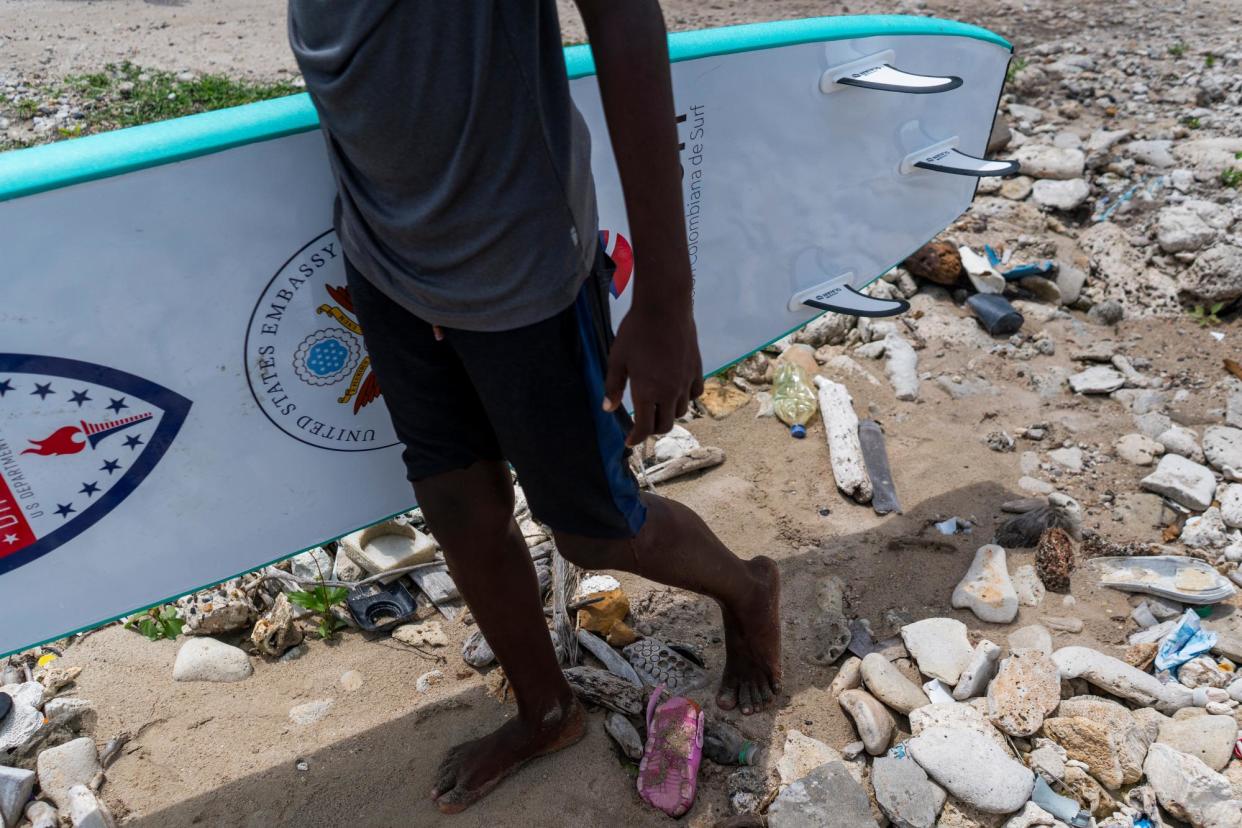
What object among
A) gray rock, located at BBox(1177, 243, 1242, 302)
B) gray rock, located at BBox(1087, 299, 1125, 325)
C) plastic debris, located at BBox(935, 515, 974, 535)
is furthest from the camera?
gray rock, located at BBox(1087, 299, 1125, 325)

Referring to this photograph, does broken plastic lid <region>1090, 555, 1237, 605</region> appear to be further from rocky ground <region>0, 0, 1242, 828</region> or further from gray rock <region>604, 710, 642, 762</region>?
gray rock <region>604, 710, 642, 762</region>

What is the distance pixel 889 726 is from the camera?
2.20 metres

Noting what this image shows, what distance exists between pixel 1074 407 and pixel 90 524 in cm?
301

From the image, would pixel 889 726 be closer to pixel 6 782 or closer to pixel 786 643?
pixel 786 643

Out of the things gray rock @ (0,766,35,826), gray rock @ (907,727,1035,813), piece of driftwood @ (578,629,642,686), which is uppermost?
gray rock @ (0,766,35,826)

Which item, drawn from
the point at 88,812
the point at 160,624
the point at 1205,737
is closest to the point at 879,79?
the point at 1205,737

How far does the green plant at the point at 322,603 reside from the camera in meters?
2.55

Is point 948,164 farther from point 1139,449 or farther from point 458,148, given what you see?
point 458,148

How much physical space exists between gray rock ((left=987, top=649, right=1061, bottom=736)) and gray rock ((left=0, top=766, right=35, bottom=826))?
215 cm

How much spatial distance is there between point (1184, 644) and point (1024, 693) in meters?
0.51

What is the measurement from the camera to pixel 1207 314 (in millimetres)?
3764

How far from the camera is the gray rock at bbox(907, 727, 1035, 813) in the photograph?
1999mm

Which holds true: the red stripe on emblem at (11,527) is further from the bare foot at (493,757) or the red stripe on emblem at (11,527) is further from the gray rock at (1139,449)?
the gray rock at (1139,449)

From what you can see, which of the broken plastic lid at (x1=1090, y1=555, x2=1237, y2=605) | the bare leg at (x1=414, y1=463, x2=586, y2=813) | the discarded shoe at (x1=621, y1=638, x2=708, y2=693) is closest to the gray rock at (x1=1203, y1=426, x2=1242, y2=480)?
the broken plastic lid at (x1=1090, y1=555, x2=1237, y2=605)
